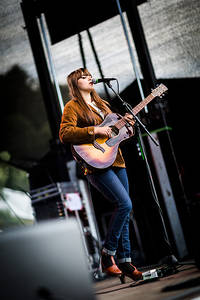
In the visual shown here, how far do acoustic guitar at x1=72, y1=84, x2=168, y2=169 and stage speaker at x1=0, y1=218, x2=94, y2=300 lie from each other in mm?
1198

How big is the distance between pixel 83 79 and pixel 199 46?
174 cm

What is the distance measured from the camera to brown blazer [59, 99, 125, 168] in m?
2.22

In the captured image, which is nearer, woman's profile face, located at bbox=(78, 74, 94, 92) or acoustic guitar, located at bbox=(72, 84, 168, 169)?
acoustic guitar, located at bbox=(72, 84, 168, 169)

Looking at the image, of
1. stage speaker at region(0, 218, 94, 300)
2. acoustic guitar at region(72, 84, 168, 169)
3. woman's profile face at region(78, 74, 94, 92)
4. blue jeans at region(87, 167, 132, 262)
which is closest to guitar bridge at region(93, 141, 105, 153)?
acoustic guitar at region(72, 84, 168, 169)

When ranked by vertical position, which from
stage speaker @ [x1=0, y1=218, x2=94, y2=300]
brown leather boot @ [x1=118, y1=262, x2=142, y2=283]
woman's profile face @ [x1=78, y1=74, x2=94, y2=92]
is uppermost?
woman's profile face @ [x1=78, y1=74, x2=94, y2=92]

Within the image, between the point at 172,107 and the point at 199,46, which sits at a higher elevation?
the point at 199,46

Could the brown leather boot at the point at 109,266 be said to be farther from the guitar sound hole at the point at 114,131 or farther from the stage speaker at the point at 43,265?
the stage speaker at the point at 43,265

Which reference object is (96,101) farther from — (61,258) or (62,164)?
(62,164)

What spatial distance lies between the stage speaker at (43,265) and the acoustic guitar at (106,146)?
1.20m

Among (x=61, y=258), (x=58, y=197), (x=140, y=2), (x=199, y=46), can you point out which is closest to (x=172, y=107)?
(x=199, y=46)

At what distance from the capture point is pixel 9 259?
97 cm

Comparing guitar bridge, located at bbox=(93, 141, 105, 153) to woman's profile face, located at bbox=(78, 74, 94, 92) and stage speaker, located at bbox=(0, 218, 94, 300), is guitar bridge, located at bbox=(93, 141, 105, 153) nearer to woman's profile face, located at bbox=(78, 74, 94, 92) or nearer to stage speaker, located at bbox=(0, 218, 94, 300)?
woman's profile face, located at bbox=(78, 74, 94, 92)

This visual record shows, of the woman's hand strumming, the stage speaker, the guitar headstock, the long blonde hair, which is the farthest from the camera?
the guitar headstock

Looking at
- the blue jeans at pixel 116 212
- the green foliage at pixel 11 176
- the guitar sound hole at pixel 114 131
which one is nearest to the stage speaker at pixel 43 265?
the blue jeans at pixel 116 212
